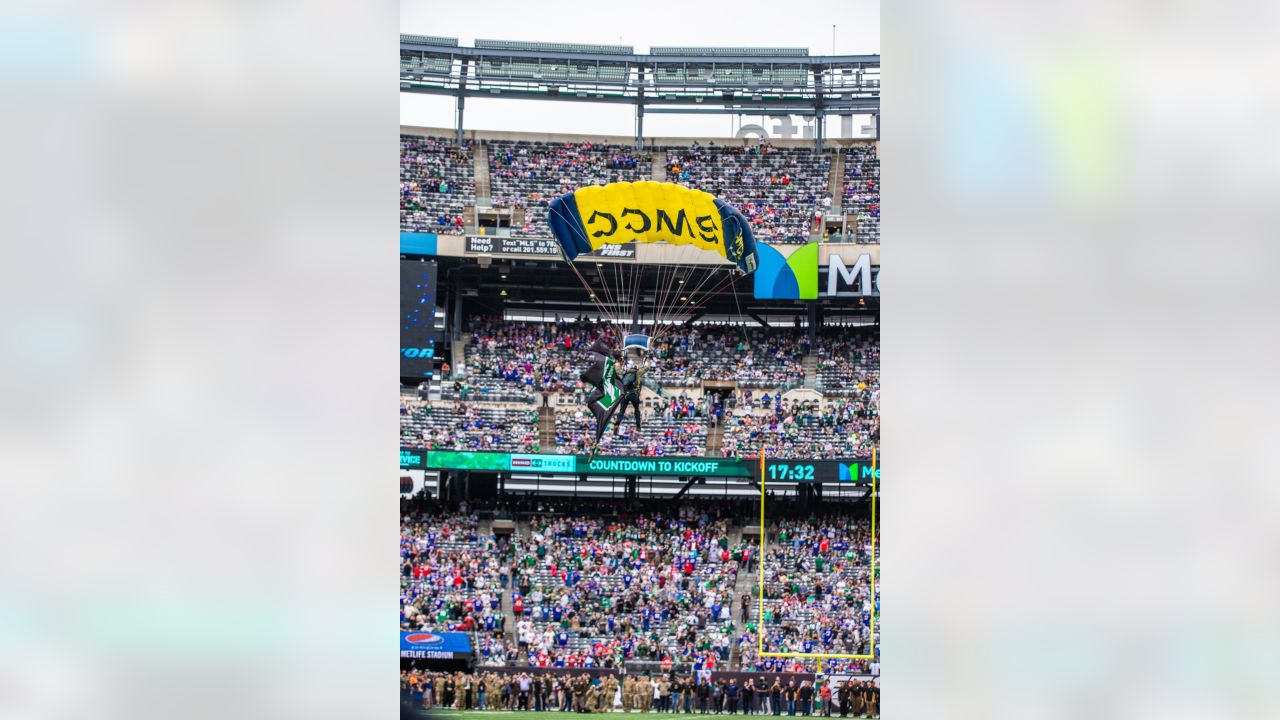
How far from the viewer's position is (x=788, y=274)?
81.7 feet

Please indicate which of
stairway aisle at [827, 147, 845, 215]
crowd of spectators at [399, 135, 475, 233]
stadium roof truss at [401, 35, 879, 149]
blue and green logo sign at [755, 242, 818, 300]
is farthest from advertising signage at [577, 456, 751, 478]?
stadium roof truss at [401, 35, 879, 149]

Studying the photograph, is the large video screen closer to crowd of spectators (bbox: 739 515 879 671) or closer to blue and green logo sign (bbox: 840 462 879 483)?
crowd of spectators (bbox: 739 515 879 671)

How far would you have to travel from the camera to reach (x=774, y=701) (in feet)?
55.2

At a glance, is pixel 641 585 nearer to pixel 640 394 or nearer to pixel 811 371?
A: pixel 640 394

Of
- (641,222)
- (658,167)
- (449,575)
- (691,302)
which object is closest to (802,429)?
(691,302)

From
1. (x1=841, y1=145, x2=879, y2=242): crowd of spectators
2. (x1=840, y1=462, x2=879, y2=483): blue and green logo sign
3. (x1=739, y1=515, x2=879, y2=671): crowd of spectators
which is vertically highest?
(x1=841, y1=145, x2=879, y2=242): crowd of spectators

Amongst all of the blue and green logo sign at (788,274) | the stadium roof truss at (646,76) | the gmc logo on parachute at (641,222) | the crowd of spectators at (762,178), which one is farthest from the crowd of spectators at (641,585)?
the stadium roof truss at (646,76)

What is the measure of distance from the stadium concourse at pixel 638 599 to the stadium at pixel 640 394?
0.05 metres

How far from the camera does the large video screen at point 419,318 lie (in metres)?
15.4

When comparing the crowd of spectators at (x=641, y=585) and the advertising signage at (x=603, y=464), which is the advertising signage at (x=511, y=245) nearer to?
the advertising signage at (x=603, y=464)

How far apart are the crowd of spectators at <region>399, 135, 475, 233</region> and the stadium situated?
81 mm

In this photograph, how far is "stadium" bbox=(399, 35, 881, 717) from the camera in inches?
669

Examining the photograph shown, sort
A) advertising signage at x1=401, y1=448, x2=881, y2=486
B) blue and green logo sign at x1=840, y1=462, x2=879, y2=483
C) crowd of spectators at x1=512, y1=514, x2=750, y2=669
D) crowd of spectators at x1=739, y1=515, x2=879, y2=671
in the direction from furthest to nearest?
1. advertising signage at x1=401, y1=448, x2=881, y2=486
2. blue and green logo sign at x1=840, y1=462, x2=879, y2=483
3. crowd of spectators at x1=512, y1=514, x2=750, y2=669
4. crowd of spectators at x1=739, y1=515, x2=879, y2=671
